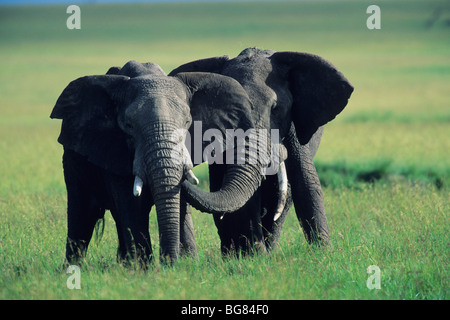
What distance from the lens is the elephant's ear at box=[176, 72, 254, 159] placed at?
8.07m

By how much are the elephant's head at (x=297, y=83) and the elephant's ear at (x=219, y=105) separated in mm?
702

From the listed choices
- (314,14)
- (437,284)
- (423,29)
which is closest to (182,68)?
(437,284)

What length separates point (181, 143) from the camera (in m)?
7.20

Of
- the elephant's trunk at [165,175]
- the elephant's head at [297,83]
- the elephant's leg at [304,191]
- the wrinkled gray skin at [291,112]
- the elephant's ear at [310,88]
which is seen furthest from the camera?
the elephant's ear at [310,88]

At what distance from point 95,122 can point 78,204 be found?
1.07 metres

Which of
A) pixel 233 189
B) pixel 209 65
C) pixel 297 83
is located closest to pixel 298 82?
pixel 297 83

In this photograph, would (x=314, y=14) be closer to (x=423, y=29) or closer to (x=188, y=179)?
(x=423, y=29)

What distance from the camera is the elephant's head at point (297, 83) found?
350 inches

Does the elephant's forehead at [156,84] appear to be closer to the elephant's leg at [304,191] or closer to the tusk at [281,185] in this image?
the tusk at [281,185]

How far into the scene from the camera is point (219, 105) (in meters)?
8.12

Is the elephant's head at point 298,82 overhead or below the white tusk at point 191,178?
overhead

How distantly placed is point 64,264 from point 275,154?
241cm

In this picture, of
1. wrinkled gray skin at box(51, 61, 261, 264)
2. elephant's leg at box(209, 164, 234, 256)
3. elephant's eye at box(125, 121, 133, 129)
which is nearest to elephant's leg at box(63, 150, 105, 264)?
wrinkled gray skin at box(51, 61, 261, 264)

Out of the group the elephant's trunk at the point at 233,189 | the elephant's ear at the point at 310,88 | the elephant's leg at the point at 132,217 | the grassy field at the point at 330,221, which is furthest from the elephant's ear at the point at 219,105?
the grassy field at the point at 330,221
